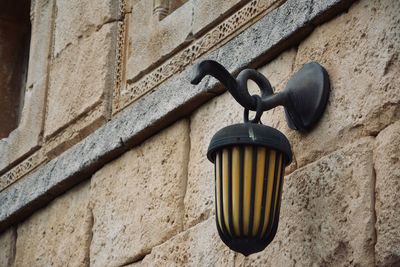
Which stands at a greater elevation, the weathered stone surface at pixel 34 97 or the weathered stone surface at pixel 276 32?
the weathered stone surface at pixel 34 97

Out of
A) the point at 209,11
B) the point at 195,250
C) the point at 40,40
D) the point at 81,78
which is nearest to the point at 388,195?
the point at 195,250

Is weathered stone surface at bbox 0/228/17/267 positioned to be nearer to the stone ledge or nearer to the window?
the stone ledge

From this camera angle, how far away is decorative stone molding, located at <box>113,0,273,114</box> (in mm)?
5793

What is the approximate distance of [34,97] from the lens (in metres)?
7.25

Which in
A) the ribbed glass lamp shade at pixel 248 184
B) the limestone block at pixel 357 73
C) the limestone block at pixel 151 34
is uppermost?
the limestone block at pixel 151 34

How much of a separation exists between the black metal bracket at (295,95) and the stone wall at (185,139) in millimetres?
41

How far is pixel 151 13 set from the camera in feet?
21.4

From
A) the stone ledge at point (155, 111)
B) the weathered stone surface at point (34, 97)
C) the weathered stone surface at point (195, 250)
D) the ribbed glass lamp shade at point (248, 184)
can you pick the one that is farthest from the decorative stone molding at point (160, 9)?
the ribbed glass lamp shade at point (248, 184)

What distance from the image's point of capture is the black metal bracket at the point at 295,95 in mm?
5125

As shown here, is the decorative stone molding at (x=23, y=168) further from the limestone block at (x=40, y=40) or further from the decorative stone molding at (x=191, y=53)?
the decorative stone molding at (x=191, y=53)

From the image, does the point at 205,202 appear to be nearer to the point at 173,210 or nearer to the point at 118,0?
the point at 173,210

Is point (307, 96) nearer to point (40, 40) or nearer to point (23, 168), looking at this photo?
point (23, 168)

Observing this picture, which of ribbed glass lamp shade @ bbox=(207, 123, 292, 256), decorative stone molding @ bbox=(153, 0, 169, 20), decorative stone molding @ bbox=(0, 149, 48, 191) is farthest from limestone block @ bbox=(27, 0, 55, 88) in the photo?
ribbed glass lamp shade @ bbox=(207, 123, 292, 256)

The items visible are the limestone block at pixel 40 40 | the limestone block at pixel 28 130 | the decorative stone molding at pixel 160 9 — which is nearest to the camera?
the decorative stone molding at pixel 160 9
